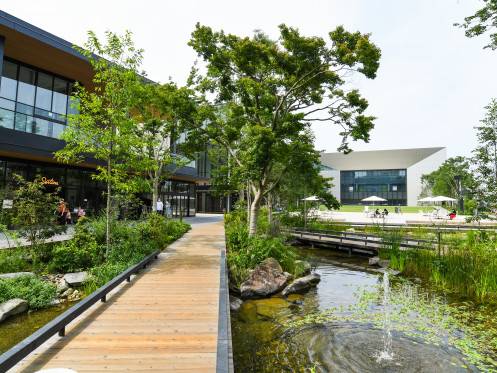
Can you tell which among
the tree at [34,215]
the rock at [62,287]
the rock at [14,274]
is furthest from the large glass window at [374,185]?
the rock at [14,274]

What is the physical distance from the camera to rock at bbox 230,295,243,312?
356 inches

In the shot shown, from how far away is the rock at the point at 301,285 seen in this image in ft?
35.0

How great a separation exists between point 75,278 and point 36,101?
13616 millimetres

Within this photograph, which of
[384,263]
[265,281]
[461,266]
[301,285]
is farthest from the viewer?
[384,263]

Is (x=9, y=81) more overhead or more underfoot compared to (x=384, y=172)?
more underfoot

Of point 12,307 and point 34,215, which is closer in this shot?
point 12,307

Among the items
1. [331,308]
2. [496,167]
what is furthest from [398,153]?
[331,308]

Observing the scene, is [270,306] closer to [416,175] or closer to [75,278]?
[75,278]

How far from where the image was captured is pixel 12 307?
7527 mm

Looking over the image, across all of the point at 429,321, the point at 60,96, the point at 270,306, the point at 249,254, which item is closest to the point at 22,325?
the point at 270,306

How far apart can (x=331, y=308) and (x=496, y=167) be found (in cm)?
895

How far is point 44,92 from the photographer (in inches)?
738

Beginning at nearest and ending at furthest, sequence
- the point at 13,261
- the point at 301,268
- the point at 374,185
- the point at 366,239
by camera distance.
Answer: the point at 13,261 < the point at 301,268 < the point at 366,239 < the point at 374,185

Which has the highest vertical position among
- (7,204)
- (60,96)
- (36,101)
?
(60,96)
